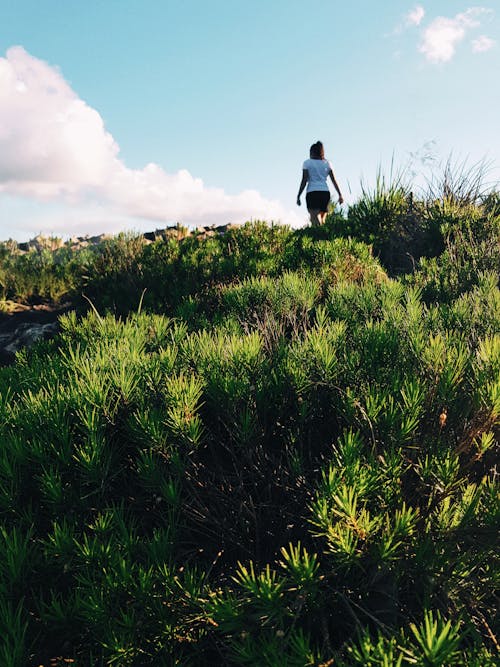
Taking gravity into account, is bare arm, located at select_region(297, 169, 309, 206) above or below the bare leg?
above

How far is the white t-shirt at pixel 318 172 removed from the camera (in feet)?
35.6

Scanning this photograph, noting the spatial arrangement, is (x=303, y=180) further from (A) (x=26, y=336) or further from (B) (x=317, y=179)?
(A) (x=26, y=336)

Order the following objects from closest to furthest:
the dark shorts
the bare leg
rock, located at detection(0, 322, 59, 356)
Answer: rock, located at detection(0, 322, 59, 356)
the dark shorts
the bare leg

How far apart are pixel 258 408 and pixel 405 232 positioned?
25.2 ft

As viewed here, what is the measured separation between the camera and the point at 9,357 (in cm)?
743

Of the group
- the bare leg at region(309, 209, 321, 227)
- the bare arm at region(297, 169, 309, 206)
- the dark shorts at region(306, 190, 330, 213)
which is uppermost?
the bare arm at region(297, 169, 309, 206)

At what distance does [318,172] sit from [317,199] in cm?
58

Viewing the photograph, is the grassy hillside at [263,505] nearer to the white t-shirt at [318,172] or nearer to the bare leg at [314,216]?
the white t-shirt at [318,172]

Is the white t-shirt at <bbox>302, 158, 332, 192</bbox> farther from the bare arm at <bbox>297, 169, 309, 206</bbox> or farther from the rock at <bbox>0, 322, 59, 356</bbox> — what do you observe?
the rock at <bbox>0, 322, 59, 356</bbox>

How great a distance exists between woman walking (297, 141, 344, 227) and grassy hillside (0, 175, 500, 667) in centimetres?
805

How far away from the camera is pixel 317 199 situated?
1098 cm

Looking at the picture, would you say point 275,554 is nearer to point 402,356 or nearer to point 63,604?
point 63,604

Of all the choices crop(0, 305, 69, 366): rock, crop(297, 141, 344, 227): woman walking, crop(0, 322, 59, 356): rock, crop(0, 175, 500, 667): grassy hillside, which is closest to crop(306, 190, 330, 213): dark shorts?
crop(297, 141, 344, 227): woman walking

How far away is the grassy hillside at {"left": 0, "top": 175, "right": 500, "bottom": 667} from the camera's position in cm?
170
